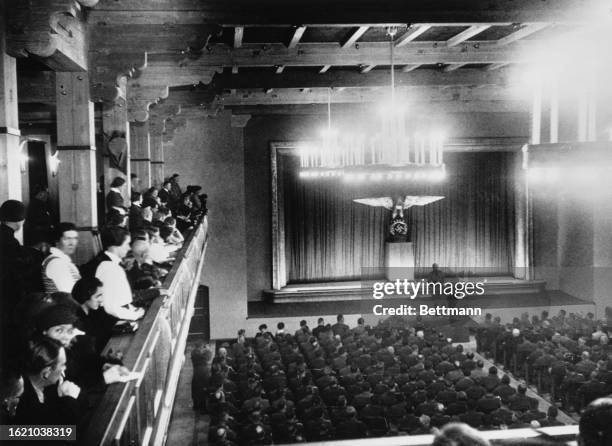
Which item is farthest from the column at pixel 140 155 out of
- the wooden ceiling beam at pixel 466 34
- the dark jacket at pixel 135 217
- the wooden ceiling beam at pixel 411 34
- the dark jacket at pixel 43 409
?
the dark jacket at pixel 43 409

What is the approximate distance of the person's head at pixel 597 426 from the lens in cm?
228

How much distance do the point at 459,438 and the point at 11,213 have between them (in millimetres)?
Result: 3533

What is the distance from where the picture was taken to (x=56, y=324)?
3.26m

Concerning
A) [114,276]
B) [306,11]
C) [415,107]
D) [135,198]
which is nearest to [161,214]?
[135,198]

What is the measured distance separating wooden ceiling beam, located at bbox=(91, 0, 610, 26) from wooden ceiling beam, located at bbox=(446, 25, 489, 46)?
3126 mm

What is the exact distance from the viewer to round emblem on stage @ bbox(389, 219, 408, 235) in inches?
749

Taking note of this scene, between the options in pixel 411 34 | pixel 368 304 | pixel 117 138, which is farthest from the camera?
pixel 368 304

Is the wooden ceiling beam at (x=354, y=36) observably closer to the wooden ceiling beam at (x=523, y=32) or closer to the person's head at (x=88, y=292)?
the wooden ceiling beam at (x=523, y=32)

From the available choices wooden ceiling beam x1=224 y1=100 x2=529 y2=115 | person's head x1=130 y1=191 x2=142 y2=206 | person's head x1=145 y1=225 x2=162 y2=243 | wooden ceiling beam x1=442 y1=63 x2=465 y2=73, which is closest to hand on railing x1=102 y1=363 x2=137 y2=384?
person's head x1=145 y1=225 x2=162 y2=243

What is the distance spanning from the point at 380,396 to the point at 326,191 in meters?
10.2

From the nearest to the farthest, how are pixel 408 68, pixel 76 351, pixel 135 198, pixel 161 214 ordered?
pixel 76 351, pixel 135 198, pixel 161 214, pixel 408 68

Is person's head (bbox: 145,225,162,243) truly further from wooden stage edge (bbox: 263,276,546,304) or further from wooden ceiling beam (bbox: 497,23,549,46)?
wooden stage edge (bbox: 263,276,546,304)

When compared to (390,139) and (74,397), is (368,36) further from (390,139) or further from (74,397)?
(74,397)

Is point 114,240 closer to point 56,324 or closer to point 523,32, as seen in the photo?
point 56,324
